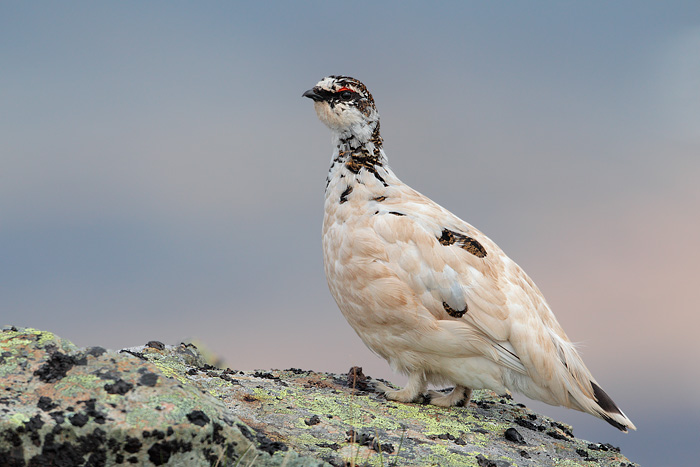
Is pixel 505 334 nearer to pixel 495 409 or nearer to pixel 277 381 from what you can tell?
pixel 495 409

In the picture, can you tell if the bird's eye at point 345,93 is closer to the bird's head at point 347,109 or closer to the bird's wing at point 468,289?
the bird's head at point 347,109

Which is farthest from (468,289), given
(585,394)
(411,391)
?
(585,394)

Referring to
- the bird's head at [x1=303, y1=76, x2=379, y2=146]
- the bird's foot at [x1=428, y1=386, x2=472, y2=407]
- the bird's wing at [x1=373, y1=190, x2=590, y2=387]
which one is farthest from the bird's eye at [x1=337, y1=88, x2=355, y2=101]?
the bird's foot at [x1=428, y1=386, x2=472, y2=407]

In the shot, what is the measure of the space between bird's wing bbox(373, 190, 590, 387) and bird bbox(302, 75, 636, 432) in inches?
0.4

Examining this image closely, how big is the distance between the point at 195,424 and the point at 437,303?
11.3 feet

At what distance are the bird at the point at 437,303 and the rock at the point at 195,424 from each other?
630mm

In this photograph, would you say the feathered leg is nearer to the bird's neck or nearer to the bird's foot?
the bird's foot

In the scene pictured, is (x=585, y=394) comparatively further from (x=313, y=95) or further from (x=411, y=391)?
(x=313, y=95)

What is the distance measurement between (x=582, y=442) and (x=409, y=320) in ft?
7.78

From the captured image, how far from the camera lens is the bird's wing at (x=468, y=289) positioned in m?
7.06

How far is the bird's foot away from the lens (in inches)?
300

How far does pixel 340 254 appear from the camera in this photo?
756 cm

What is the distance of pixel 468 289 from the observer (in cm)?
712

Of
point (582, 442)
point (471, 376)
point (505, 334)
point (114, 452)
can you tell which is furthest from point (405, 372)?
point (114, 452)
